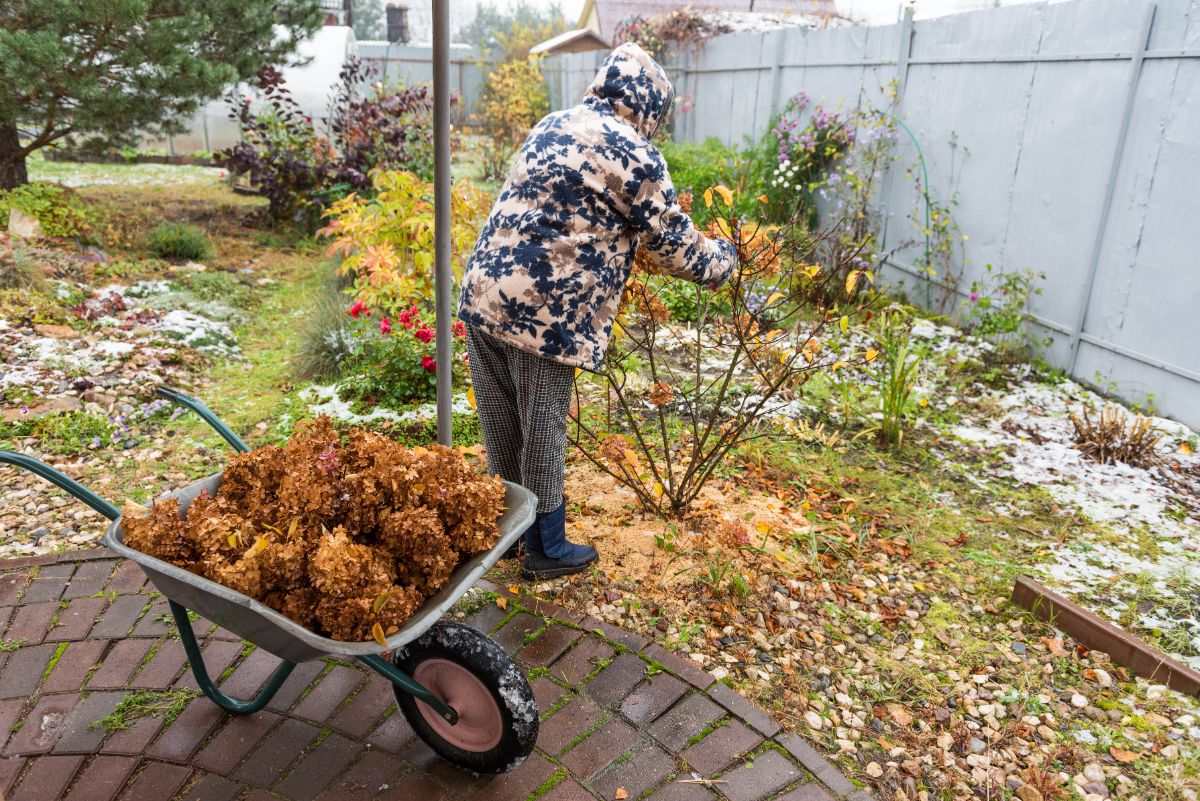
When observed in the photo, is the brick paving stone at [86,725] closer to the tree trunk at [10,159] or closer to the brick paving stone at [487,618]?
the brick paving stone at [487,618]

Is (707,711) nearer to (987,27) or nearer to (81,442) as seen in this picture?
(81,442)

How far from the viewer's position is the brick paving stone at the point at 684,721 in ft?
6.89

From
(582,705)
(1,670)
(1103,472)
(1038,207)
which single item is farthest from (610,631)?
(1038,207)

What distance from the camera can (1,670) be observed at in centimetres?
228

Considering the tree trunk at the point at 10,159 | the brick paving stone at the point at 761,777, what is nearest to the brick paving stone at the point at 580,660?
the brick paving stone at the point at 761,777

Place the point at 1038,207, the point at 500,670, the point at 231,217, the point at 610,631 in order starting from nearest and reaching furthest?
the point at 500,670, the point at 610,631, the point at 1038,207, the point at 231,217

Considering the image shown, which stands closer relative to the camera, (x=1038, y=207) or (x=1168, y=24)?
(x=1168, y=24)

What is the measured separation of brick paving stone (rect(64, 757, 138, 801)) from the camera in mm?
1870

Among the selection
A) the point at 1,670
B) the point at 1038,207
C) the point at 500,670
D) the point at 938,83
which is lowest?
the point at 1,670

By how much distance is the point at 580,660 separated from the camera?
238 cm

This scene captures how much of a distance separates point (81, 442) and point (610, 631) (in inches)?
111

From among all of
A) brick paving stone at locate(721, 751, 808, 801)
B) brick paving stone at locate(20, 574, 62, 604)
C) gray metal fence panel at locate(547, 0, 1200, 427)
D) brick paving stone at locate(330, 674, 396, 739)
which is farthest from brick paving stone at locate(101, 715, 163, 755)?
gray metal fence panel at locate(547, 0, 1200, 427)

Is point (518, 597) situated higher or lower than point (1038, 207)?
lower

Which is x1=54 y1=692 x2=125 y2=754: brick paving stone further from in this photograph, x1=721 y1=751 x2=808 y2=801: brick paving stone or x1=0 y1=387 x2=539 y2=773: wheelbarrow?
x1=721 y1=751 x2=808 y2=801: brick paving stone
